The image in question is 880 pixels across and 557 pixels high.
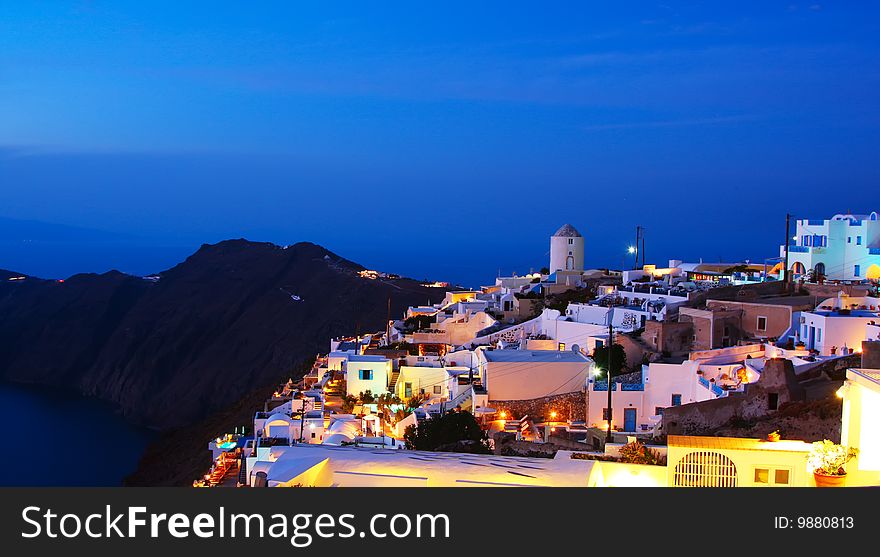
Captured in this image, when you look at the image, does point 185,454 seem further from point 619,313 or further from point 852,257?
point 852,257

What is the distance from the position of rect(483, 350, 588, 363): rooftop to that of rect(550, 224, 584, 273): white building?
1443 cm

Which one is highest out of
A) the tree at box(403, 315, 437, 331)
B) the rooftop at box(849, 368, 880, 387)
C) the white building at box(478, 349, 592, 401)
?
the tree at box(403, 315, 437, 331)

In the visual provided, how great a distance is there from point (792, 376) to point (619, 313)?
8785 millimetres

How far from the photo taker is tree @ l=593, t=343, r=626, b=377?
16031 millimetres

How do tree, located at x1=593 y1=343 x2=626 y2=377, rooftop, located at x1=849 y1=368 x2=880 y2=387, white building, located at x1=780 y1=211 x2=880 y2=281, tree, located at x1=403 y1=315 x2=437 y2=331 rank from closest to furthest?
rooftop, located at x1=849 y1=368 x2=880 y2=387, tree, located at x1=593 y1=343 x2=626 y2=377, white building, located at x1=780 y1=211 x2=880 y2=281, tree, located at x1=403 y1=315 x2=437 y2=331

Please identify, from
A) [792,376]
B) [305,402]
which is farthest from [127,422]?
[792,376]

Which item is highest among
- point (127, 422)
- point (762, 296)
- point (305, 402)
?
point (762, 296)

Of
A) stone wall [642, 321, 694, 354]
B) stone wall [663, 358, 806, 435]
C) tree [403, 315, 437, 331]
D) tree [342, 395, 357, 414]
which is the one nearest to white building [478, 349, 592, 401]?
stone wall [642, 321, 694, 354]

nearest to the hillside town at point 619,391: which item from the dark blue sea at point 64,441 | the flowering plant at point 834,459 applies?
the flowering plant at point 834,459

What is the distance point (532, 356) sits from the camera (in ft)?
54.2

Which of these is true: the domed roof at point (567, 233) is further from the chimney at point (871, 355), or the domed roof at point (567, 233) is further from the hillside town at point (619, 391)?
the chimney at point (871, 355)

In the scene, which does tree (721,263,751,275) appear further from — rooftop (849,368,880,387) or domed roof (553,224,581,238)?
rooftop (849,368,880,387)
